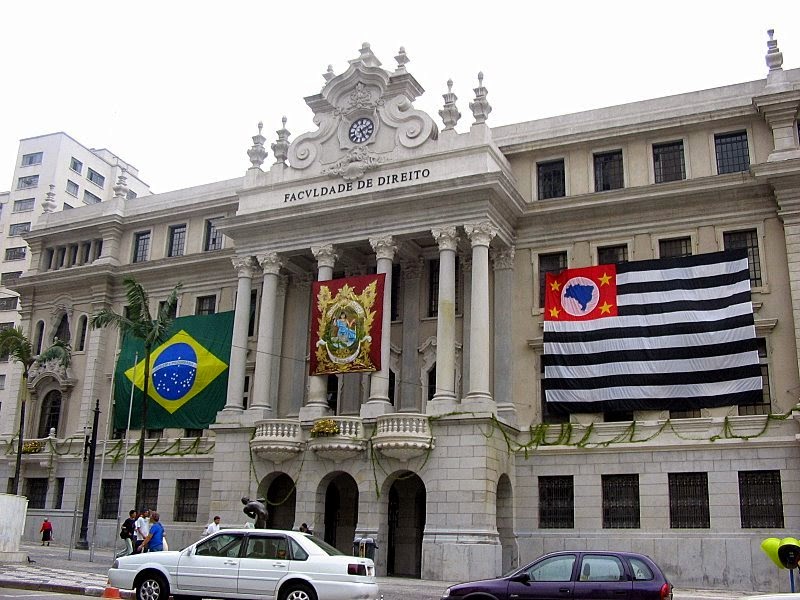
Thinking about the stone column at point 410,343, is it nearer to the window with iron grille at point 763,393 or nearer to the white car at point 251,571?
the window with iron grille at point 763,393

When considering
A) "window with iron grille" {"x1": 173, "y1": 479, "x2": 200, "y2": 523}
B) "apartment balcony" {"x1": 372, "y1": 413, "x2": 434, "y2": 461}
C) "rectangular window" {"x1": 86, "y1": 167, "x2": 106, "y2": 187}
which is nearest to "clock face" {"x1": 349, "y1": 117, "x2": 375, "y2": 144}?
"apartment balcony" {"x1": 372, "y1": 413, "x2": 434, "y2": 461}

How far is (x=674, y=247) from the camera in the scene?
116 feet

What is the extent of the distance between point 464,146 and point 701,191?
9.53 m

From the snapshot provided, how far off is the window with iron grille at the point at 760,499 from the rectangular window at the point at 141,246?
108ft

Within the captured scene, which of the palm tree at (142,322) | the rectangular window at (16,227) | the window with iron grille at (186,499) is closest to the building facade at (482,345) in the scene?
the window with iron grille at (186,499)

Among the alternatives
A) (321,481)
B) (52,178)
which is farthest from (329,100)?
(52,178)

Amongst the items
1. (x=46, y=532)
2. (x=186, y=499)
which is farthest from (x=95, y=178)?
(x=186, y=499)

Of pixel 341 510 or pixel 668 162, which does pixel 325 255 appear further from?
pixel 668 162

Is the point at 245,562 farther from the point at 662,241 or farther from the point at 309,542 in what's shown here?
the point at 662,241

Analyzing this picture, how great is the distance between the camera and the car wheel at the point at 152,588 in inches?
713

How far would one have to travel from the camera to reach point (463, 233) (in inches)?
1421

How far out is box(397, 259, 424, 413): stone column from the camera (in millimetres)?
Answer: 37688

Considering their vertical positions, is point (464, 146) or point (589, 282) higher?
point (464, 146)

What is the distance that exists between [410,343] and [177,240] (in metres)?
16.9
